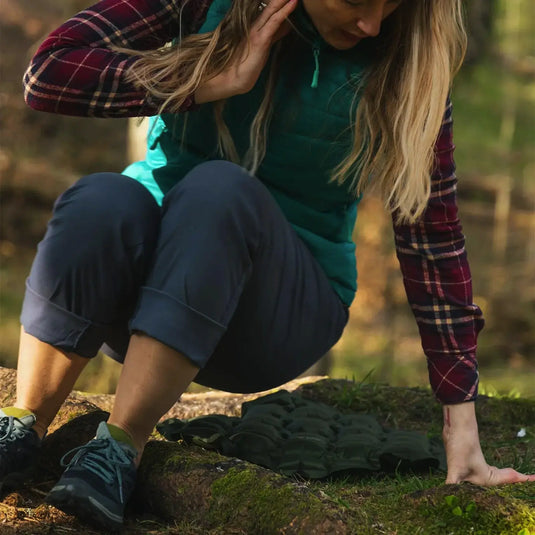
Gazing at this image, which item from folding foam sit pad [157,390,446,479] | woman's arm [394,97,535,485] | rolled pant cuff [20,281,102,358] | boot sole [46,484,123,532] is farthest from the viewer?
folding foam sit pad [157,390,446,479]

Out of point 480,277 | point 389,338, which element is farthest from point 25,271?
point 480,277

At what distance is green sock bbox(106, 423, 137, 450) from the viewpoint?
167cm

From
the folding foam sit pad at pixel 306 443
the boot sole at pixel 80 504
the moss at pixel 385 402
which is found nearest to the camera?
the boot sole at pixel 80 504

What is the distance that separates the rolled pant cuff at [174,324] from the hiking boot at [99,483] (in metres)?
0.22

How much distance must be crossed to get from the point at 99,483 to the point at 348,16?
1113 mm

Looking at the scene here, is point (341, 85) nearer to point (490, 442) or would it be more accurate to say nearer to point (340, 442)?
point (340, 442)

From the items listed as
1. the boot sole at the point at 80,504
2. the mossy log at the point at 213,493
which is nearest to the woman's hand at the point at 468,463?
the mossy log at the point at 213,493

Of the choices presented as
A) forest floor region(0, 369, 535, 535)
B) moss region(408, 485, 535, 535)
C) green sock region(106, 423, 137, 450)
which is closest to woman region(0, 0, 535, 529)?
green sock region(106, 423, 137, 450)

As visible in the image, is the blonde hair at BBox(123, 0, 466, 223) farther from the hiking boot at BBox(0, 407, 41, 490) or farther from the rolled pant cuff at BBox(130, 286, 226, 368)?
the hiking boot at BBox(0, 407, 41, 490)

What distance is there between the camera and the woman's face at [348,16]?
1.86 m

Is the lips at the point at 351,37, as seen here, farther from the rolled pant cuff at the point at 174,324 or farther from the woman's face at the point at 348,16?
the rolled pant cuff at the point at 174,324

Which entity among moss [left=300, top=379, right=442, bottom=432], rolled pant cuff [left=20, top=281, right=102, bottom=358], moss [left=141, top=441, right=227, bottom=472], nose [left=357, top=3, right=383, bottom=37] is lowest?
moss [left=300, top=379, right=442, bottom=432]

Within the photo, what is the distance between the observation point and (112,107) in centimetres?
186

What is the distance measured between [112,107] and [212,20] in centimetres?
33
